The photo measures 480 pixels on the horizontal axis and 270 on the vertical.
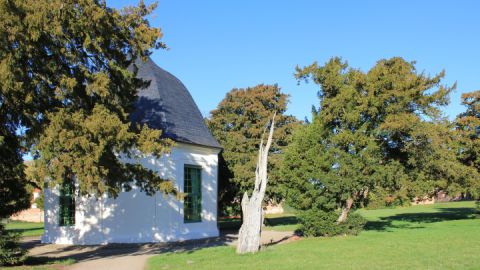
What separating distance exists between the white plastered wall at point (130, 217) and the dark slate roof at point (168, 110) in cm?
108

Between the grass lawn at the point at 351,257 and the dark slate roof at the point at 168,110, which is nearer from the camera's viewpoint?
the grass lawn at the point at 351,257

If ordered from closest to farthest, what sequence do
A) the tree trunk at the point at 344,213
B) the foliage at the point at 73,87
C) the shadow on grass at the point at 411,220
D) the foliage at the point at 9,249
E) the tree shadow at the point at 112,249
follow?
the foliage at the point at 73,87 → the foliage at the point at 9,249 → the tree shadow at the point at 112,249 → the tree trunk at the point at 344,213 → the shadow on grass at the point at 411,220

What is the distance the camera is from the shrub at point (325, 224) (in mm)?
21297

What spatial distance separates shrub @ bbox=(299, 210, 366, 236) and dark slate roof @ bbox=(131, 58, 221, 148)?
613 cm

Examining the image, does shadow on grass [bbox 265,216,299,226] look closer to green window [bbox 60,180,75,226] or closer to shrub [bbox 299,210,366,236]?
shrub [bbox 299,210,366,236]

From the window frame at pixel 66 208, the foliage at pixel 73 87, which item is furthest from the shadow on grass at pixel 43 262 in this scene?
the window frame at pixel 66 208

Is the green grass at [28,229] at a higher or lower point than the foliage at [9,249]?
lower

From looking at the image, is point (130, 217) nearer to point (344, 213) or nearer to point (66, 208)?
point (66, 208)

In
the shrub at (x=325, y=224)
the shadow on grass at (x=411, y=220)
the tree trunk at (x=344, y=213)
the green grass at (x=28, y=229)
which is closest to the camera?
the shrub at (x=325, y=224)

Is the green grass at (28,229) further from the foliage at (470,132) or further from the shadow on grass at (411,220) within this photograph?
the foliage at (470,132)

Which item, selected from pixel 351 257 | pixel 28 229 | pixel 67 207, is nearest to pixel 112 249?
pixel 67 207

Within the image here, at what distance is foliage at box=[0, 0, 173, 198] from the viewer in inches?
452

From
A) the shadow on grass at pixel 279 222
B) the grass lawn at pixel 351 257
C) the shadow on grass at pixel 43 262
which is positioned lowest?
the shadow on grass at pixel 279 222

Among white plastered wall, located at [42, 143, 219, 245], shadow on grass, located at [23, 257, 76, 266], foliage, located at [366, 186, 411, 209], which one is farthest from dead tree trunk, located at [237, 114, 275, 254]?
foliage, located at [366, 186, 411, 209]
